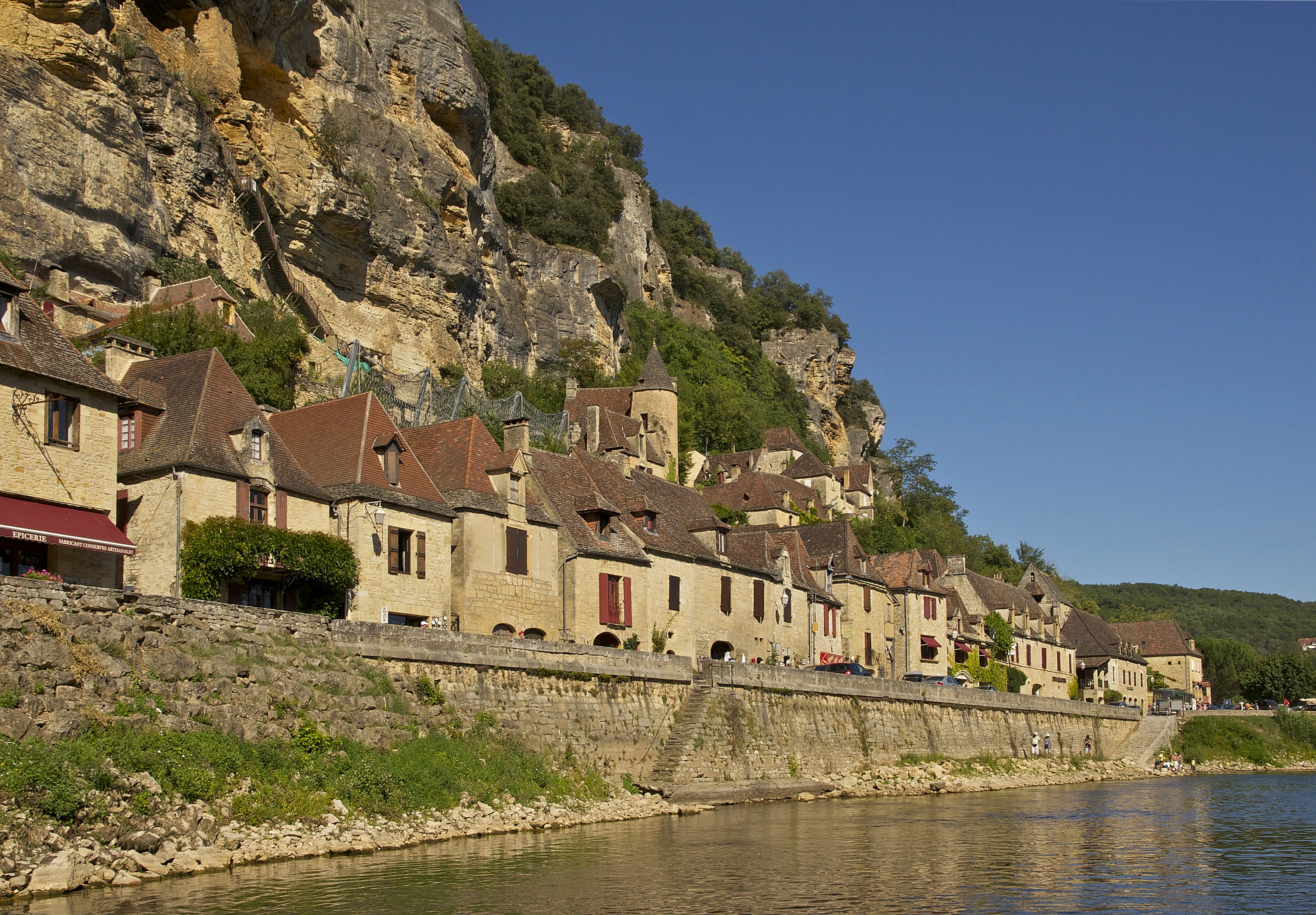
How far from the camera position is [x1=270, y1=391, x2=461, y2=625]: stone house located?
33344 millimetres

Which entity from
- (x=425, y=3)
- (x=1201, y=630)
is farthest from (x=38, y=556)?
(x=1201, y=630)

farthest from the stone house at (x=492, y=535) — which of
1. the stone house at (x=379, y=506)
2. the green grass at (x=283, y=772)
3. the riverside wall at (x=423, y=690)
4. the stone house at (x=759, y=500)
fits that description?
the stone house at (x=759, y=500)

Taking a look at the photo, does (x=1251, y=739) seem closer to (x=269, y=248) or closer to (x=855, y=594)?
(x=855, y=594)

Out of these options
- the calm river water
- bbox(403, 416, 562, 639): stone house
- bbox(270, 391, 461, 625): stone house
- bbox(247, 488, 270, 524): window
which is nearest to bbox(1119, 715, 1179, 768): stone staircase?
the calm river water

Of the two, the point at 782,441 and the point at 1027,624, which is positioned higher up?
the point at 782,441

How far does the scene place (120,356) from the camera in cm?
3266

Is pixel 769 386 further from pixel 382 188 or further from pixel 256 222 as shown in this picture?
pixel 256 222

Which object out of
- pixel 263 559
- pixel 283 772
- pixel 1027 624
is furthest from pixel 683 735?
pixel 1027 624

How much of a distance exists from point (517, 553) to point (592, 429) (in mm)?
28874

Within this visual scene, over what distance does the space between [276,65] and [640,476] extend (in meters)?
26.3

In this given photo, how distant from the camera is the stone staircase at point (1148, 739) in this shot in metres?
63.7

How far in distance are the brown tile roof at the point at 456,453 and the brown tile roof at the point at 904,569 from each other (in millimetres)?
26922

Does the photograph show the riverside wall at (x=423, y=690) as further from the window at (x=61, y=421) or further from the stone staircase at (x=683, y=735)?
the window at (x=61, y=421)

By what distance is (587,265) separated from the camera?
86000mm
